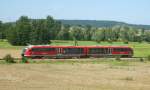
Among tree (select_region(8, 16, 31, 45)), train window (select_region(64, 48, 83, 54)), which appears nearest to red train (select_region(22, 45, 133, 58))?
train window (select_region(64, 48, 83, 54))

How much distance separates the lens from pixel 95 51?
69.8 m

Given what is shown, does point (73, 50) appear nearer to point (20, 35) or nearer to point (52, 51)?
point (52, 51)

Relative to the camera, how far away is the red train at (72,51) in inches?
2613

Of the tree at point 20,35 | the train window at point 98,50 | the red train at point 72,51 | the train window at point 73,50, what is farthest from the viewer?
the tree at point 20,35

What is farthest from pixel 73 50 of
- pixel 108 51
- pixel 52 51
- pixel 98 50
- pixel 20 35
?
pixel 20 35

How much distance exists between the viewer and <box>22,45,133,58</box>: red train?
218 ft

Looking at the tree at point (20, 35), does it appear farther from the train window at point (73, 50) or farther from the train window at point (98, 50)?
the train window at point (73, 50)

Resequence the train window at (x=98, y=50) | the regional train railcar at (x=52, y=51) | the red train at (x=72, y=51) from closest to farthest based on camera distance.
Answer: the regional train railcar at (x=52, y=51)
the red train at (x=72, y=51)
the train window at (x=98, y=50)

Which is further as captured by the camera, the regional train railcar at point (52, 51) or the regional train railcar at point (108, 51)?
the regional train railcar at point (108, 51)

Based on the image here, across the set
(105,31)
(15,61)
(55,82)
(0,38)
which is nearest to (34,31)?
(0,38)

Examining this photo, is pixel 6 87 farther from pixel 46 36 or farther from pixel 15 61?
pixel 46 36

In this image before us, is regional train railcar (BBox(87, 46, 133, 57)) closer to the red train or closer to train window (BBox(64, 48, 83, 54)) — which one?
the red train

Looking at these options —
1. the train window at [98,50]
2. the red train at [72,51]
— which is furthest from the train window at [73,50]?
the train window at [98,50]

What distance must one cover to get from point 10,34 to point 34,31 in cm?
838
